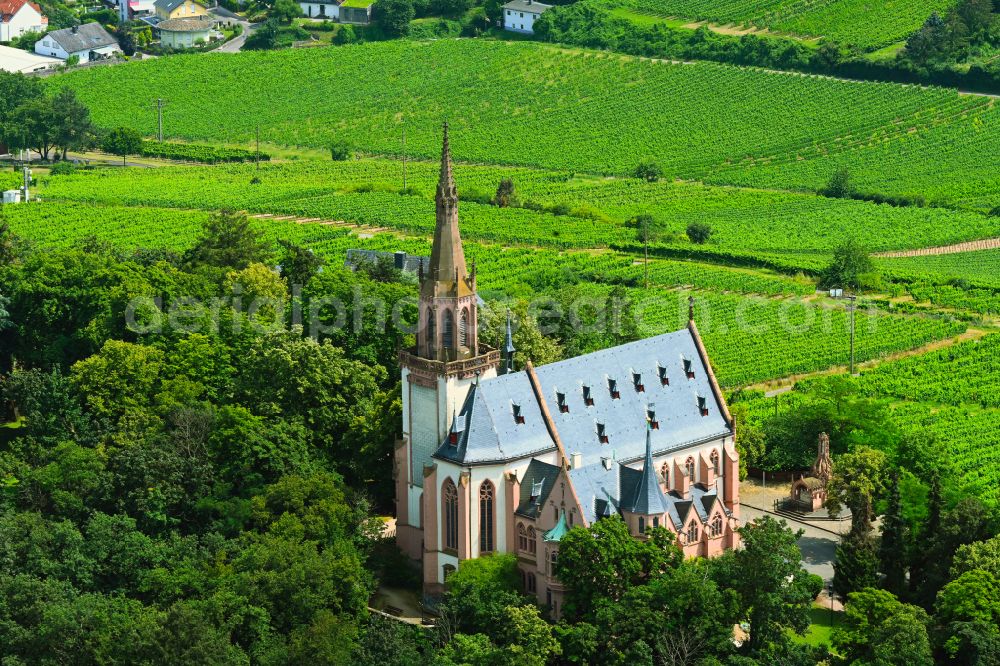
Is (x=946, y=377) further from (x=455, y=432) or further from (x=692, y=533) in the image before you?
(x=455, y=432)

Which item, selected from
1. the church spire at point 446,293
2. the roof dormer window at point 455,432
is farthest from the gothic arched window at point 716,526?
the church spire at point 446,293

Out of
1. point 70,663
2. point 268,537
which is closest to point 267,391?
point 268,537

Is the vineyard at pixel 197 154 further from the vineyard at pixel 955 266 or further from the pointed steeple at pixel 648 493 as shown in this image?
the pointed steeple at pixel 648 493

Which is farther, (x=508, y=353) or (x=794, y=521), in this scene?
(x=794, y=521)

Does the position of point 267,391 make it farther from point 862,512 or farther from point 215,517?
point 862,512

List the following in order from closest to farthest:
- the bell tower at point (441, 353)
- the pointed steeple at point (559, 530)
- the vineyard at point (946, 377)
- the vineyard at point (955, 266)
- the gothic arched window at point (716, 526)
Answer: the pointed steeple at point (559, 530) < the bell tower at point (441, 353) < the gothic arched window at point (716, 526) < the vineyard at point (946, 377) < the vineyard at point (955, 266)

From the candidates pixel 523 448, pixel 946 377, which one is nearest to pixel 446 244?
pixel 523 448
